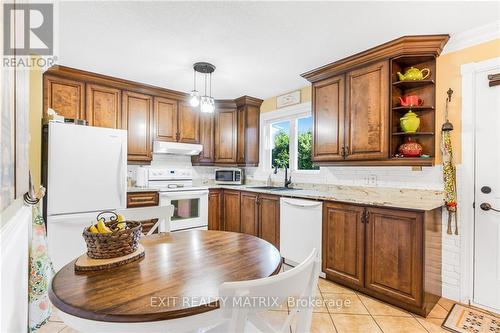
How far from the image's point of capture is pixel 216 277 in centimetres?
100

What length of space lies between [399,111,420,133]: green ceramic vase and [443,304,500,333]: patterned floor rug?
5.10ft

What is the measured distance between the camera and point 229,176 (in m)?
4.25

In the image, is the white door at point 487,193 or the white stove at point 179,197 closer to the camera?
the white door at point 487,193

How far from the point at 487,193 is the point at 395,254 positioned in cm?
92

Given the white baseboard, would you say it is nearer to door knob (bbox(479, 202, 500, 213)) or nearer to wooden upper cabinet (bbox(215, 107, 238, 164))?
door knob (bbox(479, 202, 500, 213))

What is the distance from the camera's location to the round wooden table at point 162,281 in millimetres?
771

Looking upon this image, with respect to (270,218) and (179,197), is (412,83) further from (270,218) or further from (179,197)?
(179,197)

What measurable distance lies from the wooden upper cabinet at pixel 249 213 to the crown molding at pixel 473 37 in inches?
100

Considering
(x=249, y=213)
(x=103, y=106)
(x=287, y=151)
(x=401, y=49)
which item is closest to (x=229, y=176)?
(x=249, y=213)

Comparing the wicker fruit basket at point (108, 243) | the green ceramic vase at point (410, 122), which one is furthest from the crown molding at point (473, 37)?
the wicker fruit basket at point (108, 243)

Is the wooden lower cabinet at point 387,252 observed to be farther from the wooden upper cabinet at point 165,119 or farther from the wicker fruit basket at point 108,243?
the wooden upper cabinet at point 165,119

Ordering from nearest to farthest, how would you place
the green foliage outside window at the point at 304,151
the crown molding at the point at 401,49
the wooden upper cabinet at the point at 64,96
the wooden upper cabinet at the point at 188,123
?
the crown molding at the point at 401,49 < the wooden upper cabinet at the point at 64,96 < the green foliage outside window at the point at 304,151 < the wooden upper cabinet at the point at 188,123

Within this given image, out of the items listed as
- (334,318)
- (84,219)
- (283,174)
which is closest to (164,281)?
(334,318)

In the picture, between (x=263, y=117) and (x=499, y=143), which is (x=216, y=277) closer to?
(x=499, y=143)
